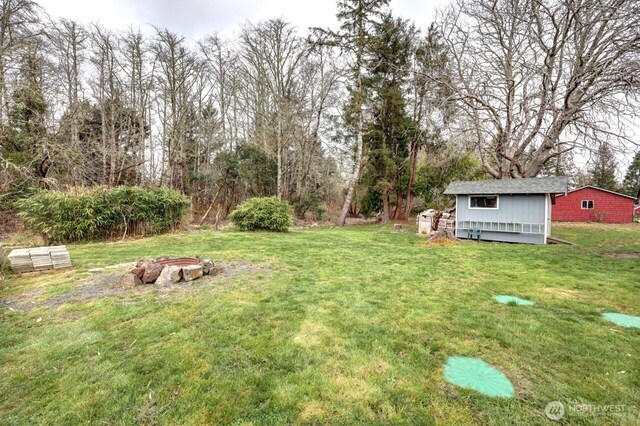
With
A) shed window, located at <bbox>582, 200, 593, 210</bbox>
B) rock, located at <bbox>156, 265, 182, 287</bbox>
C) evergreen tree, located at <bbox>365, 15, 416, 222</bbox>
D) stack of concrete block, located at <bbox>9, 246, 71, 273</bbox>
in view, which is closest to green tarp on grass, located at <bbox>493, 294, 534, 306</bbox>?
rock, located at <bbox>156, 265, 182, 287</bbox>

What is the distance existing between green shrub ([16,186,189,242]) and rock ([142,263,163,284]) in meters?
5.76

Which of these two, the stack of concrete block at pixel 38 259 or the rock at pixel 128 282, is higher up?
the stack of concrete block at pixel 38 259

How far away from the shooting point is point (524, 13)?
11.1 m

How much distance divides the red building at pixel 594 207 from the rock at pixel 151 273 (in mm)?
24031

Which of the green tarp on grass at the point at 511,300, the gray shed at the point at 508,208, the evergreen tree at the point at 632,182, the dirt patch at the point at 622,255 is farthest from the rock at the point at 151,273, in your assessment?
the evergreen tree at the point at 632,182

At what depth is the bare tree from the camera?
9422 millimetres

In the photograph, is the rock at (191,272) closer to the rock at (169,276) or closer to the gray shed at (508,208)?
the rock at (169,276)

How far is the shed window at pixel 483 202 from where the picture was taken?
10.8 metres

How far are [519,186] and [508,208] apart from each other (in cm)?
89

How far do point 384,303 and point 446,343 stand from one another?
1102mm

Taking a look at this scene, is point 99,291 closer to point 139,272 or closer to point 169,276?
point 139,272

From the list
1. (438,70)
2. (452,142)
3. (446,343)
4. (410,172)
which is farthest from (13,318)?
(410,172)

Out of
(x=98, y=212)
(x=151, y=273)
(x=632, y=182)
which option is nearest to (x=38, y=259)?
(x=151, y=273)

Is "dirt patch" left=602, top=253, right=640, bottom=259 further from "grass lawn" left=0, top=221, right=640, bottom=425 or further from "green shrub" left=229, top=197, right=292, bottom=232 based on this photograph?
"green shrub" left=229, top=197, right=292, bottom=232
